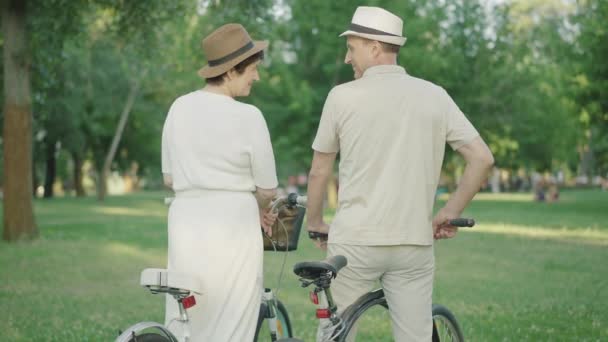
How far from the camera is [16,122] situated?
66.9 ft

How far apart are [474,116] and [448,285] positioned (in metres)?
31.9

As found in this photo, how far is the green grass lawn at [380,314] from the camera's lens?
9461 mm

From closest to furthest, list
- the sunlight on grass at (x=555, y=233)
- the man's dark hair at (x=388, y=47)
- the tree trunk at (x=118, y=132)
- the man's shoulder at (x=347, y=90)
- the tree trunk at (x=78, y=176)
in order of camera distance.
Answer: the man's shoulder at (x=347, y=90), the man's dark hair at (x=388, y=47), the sunlight on grass at (x=555, y=233), the tree trunk at (x=118, y=132), the tree trunk at (x=78, y=176)

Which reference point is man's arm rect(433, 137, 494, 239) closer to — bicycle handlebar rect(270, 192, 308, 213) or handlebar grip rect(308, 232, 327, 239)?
handlebar grip rect(308, 232, 327, 239)

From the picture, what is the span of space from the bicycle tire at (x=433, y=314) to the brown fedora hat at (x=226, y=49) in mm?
1325

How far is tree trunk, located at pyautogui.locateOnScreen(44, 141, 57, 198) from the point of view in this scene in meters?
56.9

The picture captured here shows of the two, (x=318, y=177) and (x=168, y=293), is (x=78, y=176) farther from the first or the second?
(x=168, y=293)

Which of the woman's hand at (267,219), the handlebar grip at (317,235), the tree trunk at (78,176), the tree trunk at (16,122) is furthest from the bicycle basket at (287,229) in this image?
the tree trunk at (78,176)

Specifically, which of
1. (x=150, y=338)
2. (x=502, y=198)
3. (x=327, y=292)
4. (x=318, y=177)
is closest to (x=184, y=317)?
(x=150, y=338)

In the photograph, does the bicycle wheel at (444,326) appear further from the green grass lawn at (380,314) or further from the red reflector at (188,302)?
the green grass lawn at (380,314)

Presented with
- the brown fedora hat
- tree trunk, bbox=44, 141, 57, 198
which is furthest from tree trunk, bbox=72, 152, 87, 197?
the brown fedora hat

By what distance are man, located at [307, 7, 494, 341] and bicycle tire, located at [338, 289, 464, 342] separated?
5cm

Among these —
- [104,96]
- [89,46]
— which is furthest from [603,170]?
[89,46]

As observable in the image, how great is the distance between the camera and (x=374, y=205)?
14.6 ft
